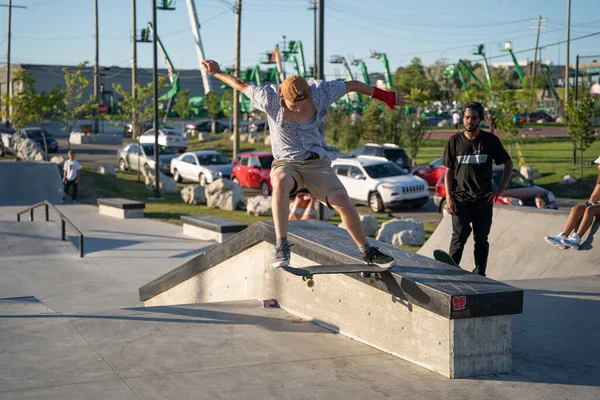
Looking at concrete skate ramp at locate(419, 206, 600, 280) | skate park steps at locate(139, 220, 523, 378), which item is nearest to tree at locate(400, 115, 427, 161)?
concrete skate ramp at locate(419, 206, 600, 280)

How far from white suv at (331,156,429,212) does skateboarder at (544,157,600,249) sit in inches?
565

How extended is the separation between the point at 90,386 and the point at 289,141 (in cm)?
230

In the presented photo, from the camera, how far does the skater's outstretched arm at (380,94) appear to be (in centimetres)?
579

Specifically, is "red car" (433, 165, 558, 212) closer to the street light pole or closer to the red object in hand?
the street light pole

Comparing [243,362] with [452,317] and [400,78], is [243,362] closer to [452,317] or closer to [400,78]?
[452,317]

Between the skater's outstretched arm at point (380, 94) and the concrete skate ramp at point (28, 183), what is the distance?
69.1 ft

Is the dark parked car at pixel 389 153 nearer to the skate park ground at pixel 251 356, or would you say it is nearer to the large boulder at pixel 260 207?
the large boulder at pixel 260 207

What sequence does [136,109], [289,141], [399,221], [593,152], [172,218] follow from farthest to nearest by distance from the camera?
[593,152], [136,109], [172,218], [399,221], [289,141]

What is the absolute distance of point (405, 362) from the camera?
5.28 metres

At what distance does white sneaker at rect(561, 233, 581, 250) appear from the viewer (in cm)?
949

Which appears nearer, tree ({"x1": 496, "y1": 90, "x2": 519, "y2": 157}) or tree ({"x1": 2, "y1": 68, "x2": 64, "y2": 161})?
tree ({"x1": 496, "y1": 90, "x2": 519, "y2": 157})

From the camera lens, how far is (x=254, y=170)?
2983cm

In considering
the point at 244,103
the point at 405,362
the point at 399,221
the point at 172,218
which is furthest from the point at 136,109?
the point at 244,103

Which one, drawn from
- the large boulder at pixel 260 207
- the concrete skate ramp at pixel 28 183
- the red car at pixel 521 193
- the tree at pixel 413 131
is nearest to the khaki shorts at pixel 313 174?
the red car at pixel 521 193
